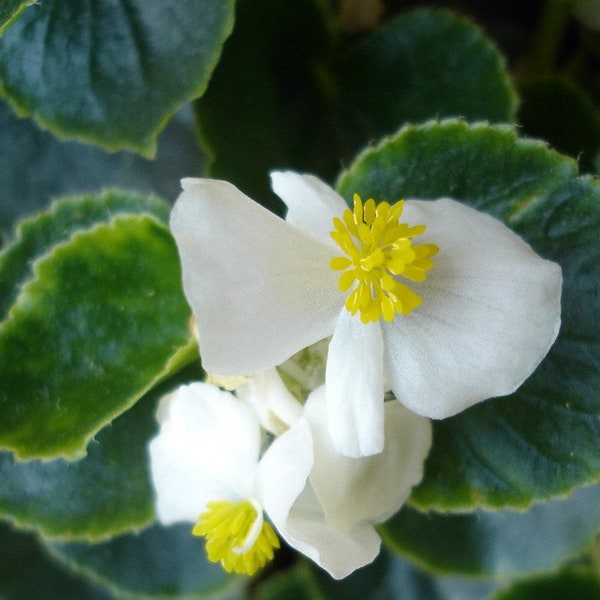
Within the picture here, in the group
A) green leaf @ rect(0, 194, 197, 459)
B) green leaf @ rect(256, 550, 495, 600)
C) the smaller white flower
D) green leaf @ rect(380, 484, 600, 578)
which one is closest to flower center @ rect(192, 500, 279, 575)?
the smaller white flower

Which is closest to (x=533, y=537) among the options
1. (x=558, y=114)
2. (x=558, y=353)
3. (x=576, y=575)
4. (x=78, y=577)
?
(x=576, y=575)

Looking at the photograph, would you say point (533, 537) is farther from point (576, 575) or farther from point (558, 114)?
point (558, 114)

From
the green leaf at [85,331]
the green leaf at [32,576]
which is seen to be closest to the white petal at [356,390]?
the green leaf at [85,331]

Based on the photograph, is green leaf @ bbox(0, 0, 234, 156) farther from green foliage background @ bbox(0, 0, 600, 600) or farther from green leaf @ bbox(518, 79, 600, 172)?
green leaf @ bbox(518, 79, 600, 172)

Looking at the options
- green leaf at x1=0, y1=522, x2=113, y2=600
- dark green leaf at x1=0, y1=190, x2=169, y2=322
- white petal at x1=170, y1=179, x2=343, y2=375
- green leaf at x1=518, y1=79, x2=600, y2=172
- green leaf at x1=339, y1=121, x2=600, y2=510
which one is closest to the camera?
white petal at x1=170, y1=179, x2=343, y2=375

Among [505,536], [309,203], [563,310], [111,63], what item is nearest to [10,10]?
[111,63]

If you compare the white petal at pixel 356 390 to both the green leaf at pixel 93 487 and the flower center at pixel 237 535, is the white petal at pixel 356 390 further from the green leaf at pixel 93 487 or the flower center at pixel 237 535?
the green leaf at pixel 93 487

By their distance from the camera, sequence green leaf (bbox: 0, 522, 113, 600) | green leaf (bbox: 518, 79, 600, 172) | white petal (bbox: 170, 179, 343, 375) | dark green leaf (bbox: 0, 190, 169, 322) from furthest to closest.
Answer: green leaf (bbox: 0, 522, 113, 600), green leaf (bbox: 518, 79, 600, 172), dark green leaf (bbox: 0, 190, 169, 322), white petal (bbox: 170, 179, 343, 375)

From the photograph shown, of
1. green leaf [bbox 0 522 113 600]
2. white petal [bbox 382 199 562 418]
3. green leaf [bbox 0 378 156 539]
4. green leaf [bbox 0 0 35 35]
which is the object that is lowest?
green leaf [bbox 0 522 113 600]

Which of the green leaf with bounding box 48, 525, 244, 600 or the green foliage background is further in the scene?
the green leaf with bounding box 48, 525, 244, 600
